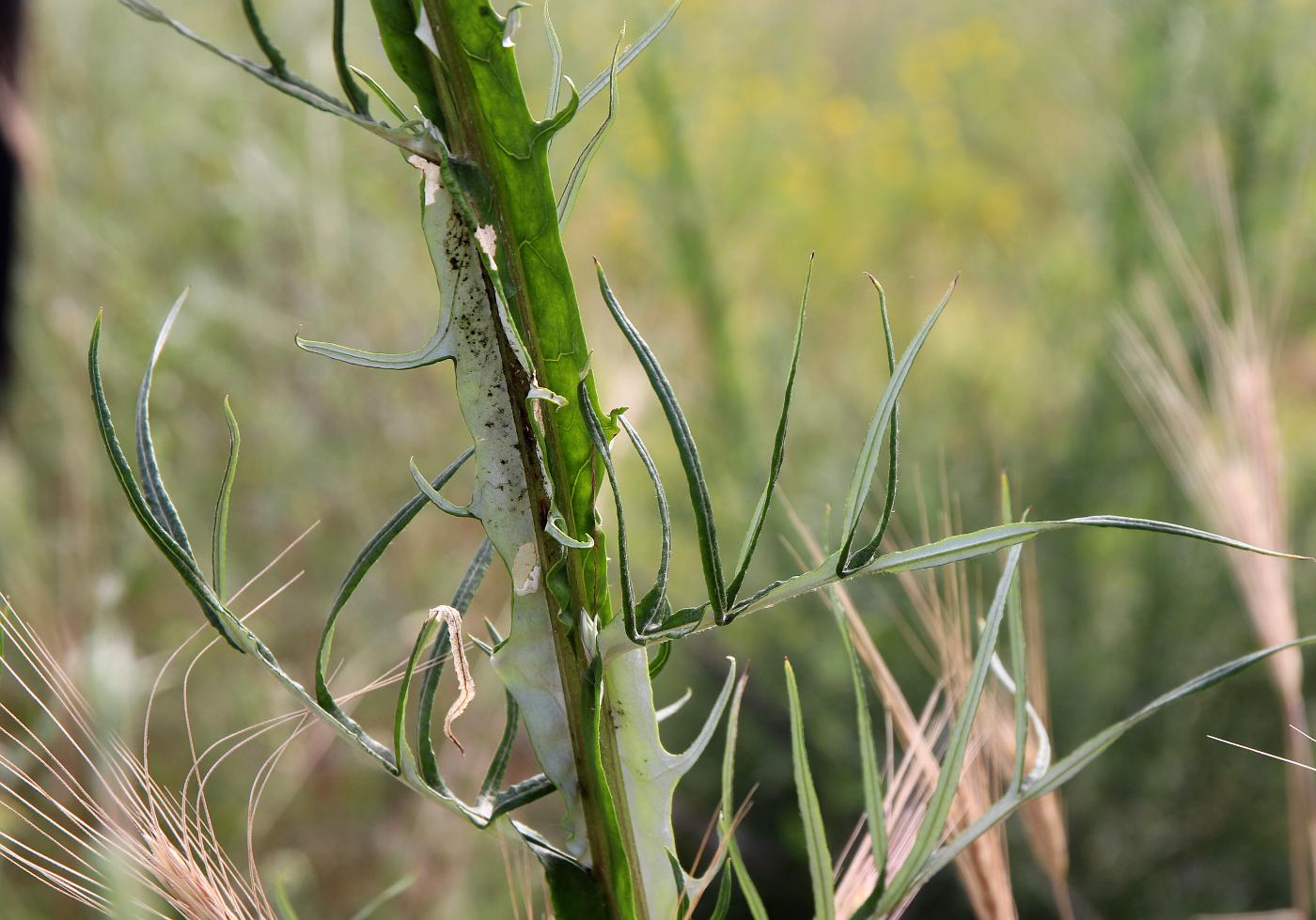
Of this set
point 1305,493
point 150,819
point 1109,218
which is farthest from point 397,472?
point 150,819

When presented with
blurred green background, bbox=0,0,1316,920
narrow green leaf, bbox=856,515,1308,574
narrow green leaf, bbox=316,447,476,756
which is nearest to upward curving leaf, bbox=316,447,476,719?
narrow green leaf, bbox=316,447,476,756

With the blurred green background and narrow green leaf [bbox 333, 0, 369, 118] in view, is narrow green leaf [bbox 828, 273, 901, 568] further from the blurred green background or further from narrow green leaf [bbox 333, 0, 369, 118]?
the blurred green background

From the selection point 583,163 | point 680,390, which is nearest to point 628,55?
point 583,163

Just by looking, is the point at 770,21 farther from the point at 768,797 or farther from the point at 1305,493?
the point at 768,797

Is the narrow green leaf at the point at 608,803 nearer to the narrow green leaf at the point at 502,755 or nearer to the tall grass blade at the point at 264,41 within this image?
the narrow green leaf at the point at 502,755

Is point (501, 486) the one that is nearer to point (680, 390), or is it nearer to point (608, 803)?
point (608, 803)

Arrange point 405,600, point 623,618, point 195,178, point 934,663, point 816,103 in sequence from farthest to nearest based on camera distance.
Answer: point 816,103, point 195,178, point 405,600, point 934,663, point 623,618

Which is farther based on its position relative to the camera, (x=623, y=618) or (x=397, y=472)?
(x=397, y=472)
